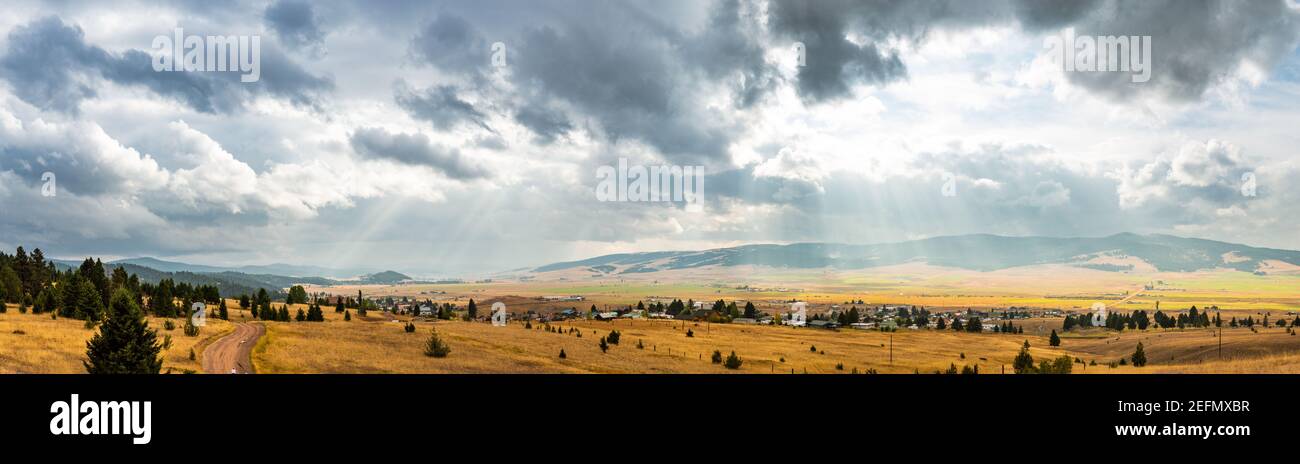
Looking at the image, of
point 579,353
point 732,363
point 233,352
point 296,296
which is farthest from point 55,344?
point 296,296

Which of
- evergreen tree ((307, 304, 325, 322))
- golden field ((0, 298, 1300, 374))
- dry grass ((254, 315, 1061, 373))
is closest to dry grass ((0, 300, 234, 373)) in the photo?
golden field ((0, 298, 1300, 374))

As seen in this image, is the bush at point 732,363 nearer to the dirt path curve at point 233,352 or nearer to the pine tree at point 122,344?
the dirt path curve at point 233,352

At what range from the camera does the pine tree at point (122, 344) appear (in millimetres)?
35500

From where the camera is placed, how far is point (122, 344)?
36.4 metres

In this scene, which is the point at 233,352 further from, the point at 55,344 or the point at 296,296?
the point at 296,296

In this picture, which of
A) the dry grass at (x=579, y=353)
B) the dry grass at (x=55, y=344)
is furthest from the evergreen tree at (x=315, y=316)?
the dry grass at (x=55, y=344)

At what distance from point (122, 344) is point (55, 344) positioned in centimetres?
2721

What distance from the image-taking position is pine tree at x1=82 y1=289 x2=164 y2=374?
1398 inches

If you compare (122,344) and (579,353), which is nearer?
(122,344)
